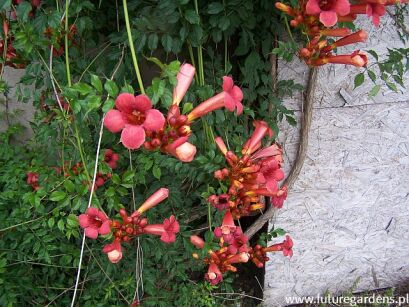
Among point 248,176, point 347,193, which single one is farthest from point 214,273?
point 347,193

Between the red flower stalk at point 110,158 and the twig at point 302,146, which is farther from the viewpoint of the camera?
the twig at point 302,146

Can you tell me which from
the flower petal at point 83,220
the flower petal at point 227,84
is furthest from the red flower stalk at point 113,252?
the flower petal at point 227,84

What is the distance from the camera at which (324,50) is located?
160 cm

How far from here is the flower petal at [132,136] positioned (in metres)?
1.05

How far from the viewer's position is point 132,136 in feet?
3.46

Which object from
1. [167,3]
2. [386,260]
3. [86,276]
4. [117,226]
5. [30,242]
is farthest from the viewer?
[386,260]

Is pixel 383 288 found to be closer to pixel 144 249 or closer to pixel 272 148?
pixel 144 249

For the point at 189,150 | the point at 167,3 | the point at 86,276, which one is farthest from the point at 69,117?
the point at 86,276

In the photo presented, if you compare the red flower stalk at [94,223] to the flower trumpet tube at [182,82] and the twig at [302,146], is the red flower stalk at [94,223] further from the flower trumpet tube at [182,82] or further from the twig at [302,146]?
the twig at [302,146]

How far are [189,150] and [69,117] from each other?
0.72m

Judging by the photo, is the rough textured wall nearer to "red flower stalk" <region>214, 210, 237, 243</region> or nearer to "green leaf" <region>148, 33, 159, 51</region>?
"green leaf" <region>148, 33, 159, 51</region>

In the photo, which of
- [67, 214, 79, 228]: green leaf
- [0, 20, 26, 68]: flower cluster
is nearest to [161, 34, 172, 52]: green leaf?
[0, 20, 26, 68]: flower cluster

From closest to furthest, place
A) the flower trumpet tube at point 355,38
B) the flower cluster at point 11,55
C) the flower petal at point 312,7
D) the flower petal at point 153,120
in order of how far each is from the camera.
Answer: the flower petal at point 153,120, the flower petal at point 312,7, the flower trumpet tube at point 355,38, the flower cluster at point 11,55

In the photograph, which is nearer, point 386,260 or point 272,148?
point 272,148
